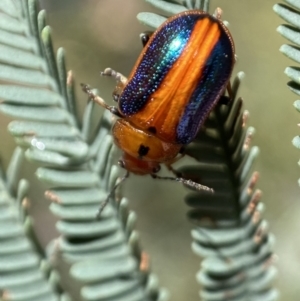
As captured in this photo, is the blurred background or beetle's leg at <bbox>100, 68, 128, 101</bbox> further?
the blurred background

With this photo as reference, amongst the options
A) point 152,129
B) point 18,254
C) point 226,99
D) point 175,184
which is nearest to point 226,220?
point 226,99

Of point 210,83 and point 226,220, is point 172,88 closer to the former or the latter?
point 210,83

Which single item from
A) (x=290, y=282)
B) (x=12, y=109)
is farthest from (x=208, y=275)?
(x=290, y=282)

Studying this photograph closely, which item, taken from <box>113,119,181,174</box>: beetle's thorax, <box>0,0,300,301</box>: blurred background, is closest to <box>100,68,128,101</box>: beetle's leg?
<box>113,119,181,174</box>: beetle's thorax

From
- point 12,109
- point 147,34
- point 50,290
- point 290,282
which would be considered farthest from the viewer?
point 290,282

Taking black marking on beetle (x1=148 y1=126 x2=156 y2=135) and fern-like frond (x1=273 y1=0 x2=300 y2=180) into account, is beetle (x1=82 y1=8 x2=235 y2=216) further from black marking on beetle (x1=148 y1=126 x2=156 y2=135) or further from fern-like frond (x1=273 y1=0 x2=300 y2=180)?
fern-like frond (x1=273 y1=0 x2=300 y2=180)

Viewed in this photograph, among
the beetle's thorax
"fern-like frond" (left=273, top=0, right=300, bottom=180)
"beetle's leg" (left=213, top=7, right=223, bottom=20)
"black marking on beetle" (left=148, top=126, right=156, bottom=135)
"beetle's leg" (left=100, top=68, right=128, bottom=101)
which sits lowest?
the beetle's thorax

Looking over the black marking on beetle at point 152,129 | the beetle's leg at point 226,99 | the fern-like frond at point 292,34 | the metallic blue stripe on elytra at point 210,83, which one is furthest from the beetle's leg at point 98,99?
the fern-like frond at point 292,34

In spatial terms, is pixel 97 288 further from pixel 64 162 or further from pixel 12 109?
pixel 12 109
